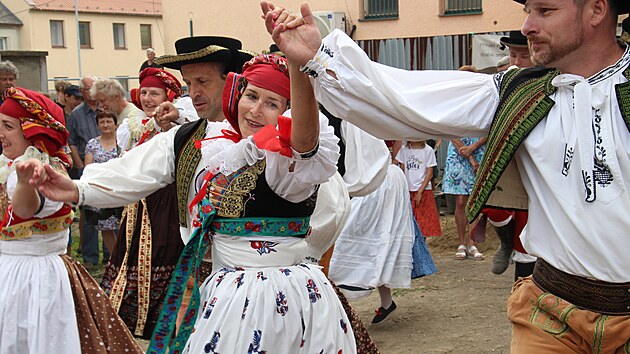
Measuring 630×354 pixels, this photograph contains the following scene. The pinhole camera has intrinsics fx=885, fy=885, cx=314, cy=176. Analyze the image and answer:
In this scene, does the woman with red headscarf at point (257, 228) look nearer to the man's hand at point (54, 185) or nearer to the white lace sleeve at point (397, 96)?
the man's hand at point (54, 185)

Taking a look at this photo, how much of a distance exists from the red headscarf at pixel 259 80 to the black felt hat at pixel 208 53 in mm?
703

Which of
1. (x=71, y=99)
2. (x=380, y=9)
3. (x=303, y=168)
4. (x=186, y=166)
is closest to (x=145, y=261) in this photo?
(x=186, y=166)

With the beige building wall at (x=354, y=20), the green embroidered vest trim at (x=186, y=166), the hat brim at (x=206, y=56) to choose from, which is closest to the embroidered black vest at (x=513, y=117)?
the green embroidered vest trim at (x=186, y=166)

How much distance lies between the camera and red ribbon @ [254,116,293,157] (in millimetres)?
3285

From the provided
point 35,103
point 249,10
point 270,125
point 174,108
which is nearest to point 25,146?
Result: point 35,103

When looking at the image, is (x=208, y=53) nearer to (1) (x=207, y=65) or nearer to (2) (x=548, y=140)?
(1) (x=207, y=65)

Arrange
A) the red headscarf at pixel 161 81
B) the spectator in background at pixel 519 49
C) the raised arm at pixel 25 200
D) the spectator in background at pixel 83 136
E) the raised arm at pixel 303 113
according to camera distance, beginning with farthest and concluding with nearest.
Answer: the spectator in background at pixel 83 136
the spectator in background at pixel 519 49
the red headscarf at pixel 161 81
the raised arm at pixel 25 200
the raised arm at pixel 303 113

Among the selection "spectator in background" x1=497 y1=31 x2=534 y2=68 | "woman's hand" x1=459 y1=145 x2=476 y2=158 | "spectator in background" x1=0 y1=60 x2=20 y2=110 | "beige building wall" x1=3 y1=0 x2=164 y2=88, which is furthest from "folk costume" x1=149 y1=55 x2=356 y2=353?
"beige building wall" x1=3 y1=0 x2=164 y2=88

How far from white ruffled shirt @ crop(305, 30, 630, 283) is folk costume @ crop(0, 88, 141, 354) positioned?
2313 millimetres

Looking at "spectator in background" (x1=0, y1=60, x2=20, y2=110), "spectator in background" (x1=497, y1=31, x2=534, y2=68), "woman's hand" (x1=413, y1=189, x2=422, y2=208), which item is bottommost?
"woman's hand" (x1=413, y1=189, x2=422, y2=208)

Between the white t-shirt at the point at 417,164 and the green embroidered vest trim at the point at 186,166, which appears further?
the white t-shirt at the point at 417,164

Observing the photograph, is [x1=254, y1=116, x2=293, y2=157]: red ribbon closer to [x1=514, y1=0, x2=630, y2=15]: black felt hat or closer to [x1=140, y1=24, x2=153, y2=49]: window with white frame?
[x1=514, y1=0, x2=630, y2=15]: black felt hat

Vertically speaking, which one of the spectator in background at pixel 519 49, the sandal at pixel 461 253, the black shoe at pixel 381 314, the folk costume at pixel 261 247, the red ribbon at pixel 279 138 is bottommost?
the black shoe at pixel 381 314

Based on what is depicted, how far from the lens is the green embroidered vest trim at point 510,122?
281 cm
